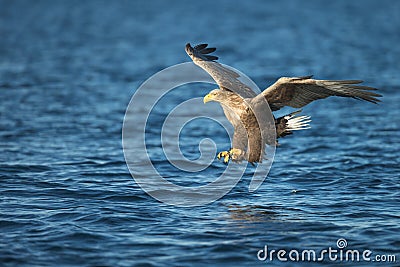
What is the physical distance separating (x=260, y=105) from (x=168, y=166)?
2792 mm

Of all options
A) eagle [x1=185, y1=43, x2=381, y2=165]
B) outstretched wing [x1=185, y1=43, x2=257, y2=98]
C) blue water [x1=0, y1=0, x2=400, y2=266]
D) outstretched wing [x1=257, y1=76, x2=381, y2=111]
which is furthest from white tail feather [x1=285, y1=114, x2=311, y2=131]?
blue water [x1=0, y1=0, x2=400, y2=266]

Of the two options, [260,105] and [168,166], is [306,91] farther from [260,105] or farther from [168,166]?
[168,166]

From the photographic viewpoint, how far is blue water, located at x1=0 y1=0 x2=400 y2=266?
7023 mm

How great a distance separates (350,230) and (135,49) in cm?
1619

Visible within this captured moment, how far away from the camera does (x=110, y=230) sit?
7391 mm

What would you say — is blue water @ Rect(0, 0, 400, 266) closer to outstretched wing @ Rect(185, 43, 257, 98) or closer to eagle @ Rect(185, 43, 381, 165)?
eagle @ Rect(185, 43, 381, 165)

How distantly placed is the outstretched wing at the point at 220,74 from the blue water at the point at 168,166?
51.3 inches

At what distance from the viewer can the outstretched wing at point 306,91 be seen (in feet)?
24.1

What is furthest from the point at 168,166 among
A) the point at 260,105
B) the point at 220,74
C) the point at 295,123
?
the point at 260,105

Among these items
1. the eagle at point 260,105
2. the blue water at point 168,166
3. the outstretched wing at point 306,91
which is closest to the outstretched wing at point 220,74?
the eagle at point 260,105

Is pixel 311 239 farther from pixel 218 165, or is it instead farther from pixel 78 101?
pixel 78 101

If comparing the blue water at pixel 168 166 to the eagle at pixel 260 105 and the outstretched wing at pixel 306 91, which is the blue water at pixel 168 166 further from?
the outstretched wing at pixel 306 91

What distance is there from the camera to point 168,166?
10.2 m

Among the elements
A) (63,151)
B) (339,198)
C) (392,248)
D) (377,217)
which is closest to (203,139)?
(63,151)
